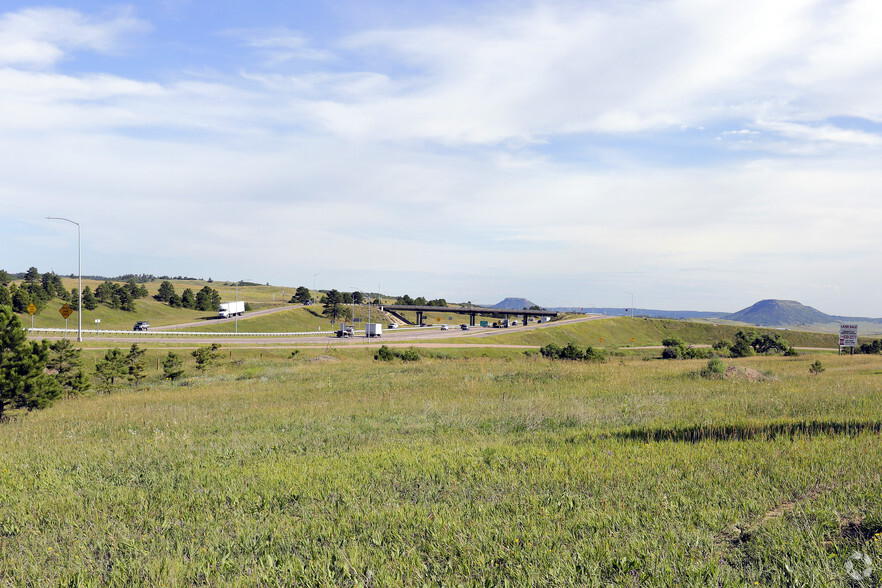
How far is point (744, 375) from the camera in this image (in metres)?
20.3

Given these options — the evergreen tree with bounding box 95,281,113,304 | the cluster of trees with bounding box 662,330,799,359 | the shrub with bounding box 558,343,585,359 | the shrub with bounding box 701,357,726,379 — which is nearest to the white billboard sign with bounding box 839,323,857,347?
the cluster of trees with bounding box 662,330,799,359

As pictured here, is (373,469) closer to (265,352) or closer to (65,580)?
(65,580)

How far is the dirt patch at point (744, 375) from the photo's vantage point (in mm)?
19797

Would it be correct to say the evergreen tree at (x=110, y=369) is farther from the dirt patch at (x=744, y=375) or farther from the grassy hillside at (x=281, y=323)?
A: the grassy hillside at (x=281, y=323)

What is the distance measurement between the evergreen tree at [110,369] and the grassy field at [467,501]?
84.7 feet

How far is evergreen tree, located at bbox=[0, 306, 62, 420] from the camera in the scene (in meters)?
20.8

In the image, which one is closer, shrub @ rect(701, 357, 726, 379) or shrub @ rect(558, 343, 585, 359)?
shrub @ rect(701, 357, 726, 379)

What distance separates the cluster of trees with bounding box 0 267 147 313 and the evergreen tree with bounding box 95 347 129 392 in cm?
4479

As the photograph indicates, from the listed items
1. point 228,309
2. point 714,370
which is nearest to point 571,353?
point 714,370

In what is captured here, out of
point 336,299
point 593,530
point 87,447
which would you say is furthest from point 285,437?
point 336,299

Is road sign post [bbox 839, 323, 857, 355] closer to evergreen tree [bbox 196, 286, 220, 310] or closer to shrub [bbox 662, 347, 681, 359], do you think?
shrub [bbox 662, 347, 681, 359]

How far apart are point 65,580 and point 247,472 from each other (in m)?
3.25

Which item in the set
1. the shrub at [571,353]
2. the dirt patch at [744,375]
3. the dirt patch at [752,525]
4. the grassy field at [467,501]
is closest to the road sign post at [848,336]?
the shrub at [571,353]

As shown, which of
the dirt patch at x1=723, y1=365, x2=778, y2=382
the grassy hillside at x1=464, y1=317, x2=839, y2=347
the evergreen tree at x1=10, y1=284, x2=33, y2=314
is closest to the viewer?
the dirt patch at x1=723, y1=365, x2=778, y2=382
